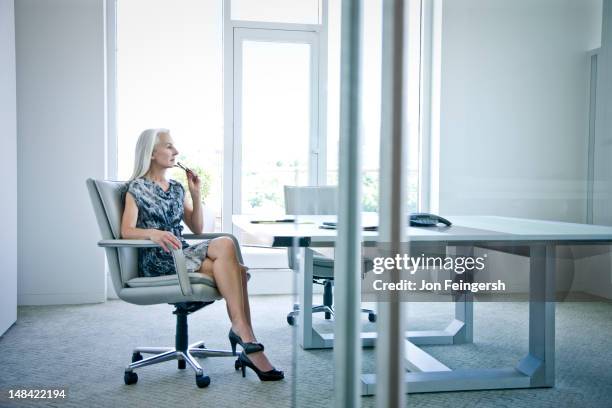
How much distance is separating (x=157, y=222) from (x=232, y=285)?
0.47 meters

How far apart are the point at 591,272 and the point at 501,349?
0.21 m

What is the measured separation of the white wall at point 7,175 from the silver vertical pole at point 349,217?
2933 millimetres

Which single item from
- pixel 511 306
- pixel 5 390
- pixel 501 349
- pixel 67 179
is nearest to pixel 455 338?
pixel 501 349

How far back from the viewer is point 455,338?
32.4 inches

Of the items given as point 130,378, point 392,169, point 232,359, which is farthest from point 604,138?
point 232,359

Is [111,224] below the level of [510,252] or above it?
below

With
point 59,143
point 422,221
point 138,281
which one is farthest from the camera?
point 59,143

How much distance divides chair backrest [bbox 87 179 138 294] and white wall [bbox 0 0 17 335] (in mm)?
953

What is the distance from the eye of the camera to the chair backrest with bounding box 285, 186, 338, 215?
63 cm

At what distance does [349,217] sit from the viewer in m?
0.57

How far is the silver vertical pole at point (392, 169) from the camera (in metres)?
0.50

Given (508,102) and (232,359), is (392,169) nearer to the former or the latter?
(508,102)

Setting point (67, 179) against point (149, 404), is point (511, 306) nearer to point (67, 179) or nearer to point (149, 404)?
point (149, 404)

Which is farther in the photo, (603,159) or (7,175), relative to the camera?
(7,175)
